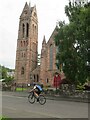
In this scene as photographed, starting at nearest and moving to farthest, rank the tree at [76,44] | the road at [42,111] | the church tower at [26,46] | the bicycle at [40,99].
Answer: the road at [42,111] < the bicycle at [40,99] < the tree at [76,44] < the church tower at [26,46]

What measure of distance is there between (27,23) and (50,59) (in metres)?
16.2

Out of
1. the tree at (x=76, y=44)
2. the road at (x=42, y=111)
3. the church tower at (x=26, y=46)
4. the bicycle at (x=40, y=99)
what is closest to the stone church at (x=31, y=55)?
the church tower at (x=26, y=46)

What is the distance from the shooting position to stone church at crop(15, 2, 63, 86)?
78.2 m

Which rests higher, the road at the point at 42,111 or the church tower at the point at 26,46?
the church tower at the point at 26,46

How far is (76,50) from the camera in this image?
1134 inches

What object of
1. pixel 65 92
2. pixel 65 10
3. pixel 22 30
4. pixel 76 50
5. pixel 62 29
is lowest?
pixel 65 92

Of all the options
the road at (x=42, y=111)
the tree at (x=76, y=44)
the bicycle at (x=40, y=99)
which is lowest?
the road at (x=42, y=111)

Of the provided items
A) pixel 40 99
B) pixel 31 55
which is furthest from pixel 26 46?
pixel 40 99

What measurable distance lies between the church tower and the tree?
51.0 meters

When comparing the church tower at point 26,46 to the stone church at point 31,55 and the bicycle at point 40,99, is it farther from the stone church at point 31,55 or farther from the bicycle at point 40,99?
the bicycle at point 40,99

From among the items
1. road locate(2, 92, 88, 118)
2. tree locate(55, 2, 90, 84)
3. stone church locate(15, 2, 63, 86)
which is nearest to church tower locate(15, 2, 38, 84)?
stone church locate(15, 2, 63, 86)

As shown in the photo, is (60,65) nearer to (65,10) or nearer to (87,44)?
(87,44)

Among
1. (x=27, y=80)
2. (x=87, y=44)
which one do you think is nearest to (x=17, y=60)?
(x=27, y=80)

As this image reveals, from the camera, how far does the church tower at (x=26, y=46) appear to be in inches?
3236
